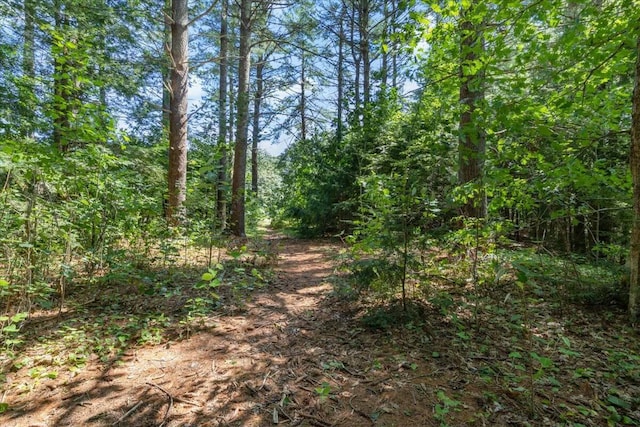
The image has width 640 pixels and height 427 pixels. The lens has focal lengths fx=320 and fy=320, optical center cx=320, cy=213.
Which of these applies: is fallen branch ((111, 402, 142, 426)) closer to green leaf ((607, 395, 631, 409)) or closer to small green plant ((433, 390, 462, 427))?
small green plant ((433, 390, 462, 427))

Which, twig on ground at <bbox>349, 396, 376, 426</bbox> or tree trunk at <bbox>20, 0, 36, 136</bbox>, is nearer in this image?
twig on ground at <bbox>349, 396, 376, 426</bbox>

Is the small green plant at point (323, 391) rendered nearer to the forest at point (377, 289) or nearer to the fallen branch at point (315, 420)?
the forest at point (377, 289)

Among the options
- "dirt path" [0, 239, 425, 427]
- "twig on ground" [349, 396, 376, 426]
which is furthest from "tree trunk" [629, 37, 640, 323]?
"twig on ground" [349, 396, 376, 426]

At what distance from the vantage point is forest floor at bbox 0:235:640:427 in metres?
2.17

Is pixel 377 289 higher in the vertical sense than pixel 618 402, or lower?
higher

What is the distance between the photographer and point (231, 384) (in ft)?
8.08

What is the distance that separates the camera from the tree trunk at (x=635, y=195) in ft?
10.0

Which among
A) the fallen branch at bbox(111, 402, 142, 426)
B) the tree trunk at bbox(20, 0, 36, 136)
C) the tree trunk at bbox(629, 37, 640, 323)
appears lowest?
the fallen branch at bbox(111, 402, 142, 426)

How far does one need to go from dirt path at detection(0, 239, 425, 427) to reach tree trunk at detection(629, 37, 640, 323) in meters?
2.81

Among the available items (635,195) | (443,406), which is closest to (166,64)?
(443,406)

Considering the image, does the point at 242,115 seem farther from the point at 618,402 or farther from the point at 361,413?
the point at 618,402

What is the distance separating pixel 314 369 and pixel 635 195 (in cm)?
351

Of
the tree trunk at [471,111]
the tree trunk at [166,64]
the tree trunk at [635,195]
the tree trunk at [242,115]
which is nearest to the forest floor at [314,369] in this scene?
the tree trunk at [635,195]

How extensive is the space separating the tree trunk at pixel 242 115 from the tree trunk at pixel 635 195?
715cm
